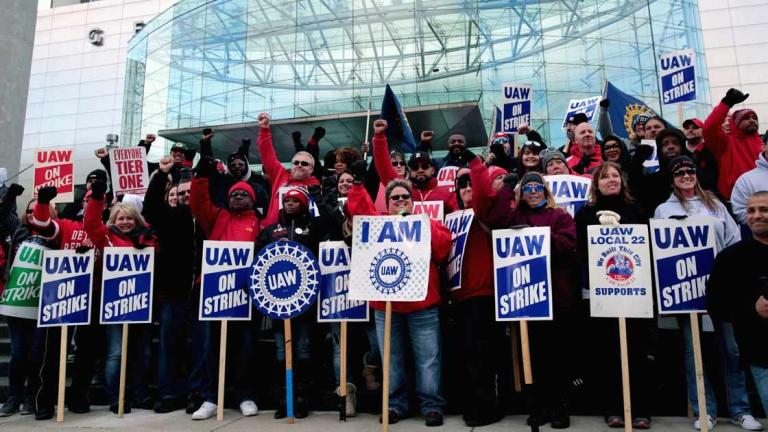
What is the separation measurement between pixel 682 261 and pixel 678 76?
4.70 metres

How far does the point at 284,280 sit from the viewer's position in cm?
459

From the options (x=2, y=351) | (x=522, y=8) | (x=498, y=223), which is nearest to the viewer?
(x=498, y=223)

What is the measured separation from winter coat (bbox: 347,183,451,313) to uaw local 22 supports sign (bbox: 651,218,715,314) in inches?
61.0

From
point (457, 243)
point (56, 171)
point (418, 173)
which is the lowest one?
point (457, 243)

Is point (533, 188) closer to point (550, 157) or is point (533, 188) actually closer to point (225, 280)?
point (550, 157)

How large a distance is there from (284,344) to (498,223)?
2.13 metres

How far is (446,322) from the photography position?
4918mm

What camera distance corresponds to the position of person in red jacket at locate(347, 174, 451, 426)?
435 centimetres

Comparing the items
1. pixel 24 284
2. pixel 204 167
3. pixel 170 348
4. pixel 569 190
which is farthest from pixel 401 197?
pixel 24 284

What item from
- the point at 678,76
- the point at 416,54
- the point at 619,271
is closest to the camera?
the point at 619,271

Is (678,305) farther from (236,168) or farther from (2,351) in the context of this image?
(2,351)

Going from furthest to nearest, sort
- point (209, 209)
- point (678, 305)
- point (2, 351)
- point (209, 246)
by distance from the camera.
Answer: point (2, 351), point (209, 209), point (209, 246), point (678, 305)

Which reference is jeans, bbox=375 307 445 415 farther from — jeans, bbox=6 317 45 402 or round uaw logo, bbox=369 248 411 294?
jeans, bbox=6 317 45 402

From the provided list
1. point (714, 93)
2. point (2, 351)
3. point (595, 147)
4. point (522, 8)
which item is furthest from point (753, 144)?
point (714, 93)
